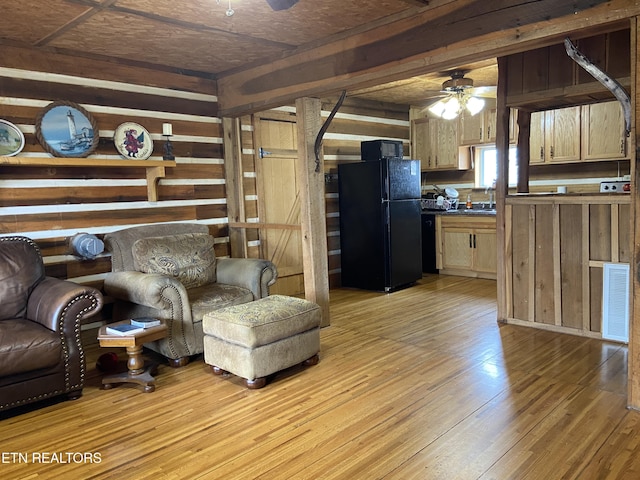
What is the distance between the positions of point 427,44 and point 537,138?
322cm

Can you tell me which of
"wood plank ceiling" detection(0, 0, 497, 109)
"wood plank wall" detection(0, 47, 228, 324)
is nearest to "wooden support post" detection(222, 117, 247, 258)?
"wood plank wall" detection(0, 47, 228, 324)

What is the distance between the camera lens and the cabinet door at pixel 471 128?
6.35 metres

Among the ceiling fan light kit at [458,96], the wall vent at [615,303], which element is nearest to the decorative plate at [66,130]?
the ceiling fan light kit at [458,96]

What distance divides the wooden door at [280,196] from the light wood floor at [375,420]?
176cm

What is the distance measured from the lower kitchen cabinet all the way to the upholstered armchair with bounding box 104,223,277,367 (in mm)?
3190

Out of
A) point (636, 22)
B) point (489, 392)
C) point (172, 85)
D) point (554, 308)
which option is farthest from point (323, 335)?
point (636, 22)

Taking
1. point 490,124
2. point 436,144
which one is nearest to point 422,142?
point 436,144

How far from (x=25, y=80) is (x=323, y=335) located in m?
2.99

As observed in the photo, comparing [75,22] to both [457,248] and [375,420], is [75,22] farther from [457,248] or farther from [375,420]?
[457,248]

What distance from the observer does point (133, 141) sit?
415cm

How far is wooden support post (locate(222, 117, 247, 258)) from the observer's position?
15.9 feet

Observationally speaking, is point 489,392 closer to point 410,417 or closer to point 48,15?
point 410,417

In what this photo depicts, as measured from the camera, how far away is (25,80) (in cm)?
361

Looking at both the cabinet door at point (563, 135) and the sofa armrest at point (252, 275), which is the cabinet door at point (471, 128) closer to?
the cabinet door at point (563, 135)
